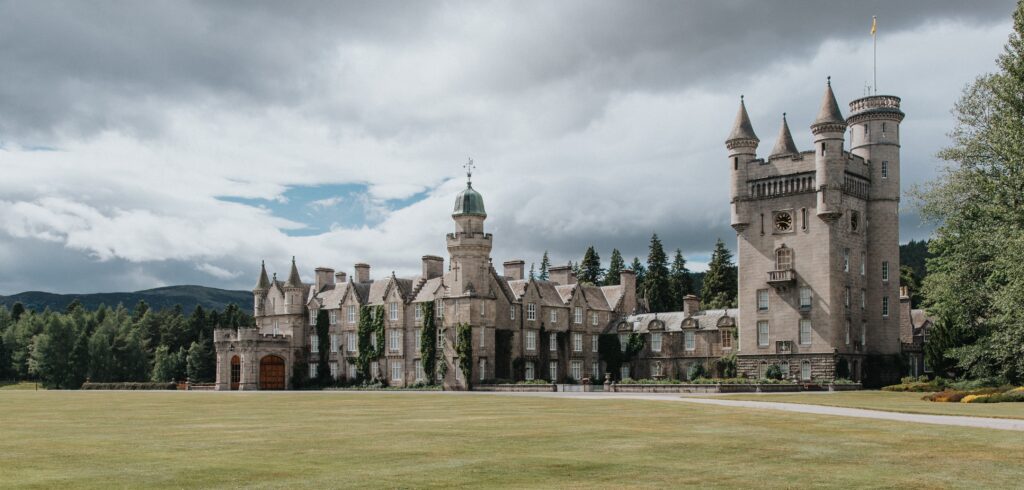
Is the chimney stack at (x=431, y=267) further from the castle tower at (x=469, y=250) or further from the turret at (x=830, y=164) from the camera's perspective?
the turret at (x=830, y=164)

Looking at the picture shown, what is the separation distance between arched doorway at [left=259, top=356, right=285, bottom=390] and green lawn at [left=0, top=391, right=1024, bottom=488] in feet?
196

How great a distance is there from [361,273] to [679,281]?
145ft

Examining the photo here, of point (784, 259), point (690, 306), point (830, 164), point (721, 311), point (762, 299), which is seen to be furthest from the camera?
point (690, 306)

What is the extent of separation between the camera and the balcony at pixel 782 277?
238 feet

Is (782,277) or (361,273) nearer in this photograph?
(782,277)

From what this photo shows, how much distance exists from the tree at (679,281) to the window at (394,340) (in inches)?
1732

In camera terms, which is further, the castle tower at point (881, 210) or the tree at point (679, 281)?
the tree at point (679, 281)

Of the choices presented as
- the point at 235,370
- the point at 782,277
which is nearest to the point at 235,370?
the point at 235,370

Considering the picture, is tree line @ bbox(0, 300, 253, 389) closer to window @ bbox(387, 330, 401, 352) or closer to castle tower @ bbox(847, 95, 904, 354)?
window @ bbox(387, 330, 401, 352)

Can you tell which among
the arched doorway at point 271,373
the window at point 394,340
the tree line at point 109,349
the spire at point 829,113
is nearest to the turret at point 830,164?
the spire at point 829,113

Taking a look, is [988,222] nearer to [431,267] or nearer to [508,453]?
[508,453]

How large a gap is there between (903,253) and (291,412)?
158778mm

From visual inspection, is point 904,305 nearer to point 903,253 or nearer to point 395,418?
point 395,418

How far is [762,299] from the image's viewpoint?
7469 centimetres
